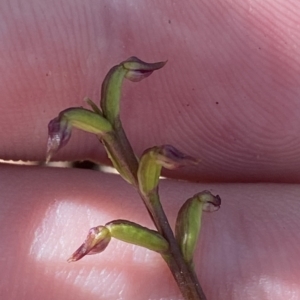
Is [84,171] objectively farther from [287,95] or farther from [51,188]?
[287,95]

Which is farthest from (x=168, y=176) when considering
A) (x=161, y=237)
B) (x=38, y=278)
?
(x=161, y=237)

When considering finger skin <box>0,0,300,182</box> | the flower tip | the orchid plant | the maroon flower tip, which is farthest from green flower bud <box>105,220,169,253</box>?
finger skin <box>0,0,300,182</box>

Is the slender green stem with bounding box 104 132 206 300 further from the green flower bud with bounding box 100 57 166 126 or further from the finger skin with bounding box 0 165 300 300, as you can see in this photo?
the finger skin with bounding box 0 165 300 300

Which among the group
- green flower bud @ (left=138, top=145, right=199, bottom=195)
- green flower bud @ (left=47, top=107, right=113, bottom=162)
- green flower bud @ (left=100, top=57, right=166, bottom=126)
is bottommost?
green flower bud @ (left=138, top=145, right=199, bottom=195)

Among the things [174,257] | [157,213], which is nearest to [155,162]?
[157,213]

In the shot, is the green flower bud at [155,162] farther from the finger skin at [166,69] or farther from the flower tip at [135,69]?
→ the finger skin at [166,69]

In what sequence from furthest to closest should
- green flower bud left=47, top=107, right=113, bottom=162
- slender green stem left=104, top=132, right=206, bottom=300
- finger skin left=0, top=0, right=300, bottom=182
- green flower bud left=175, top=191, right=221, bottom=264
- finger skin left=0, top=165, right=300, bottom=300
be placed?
finger skin left=0, top=0, right=300, bottom=182, finger skin left=0, top=165, right=300, bottom=300, green flower bud left=175, top=191, right=221, bottom=264, slender green stem left=104, top=132, right=206, bottom=300, green flower bud left=47, top=107, right=113, bottom=162
